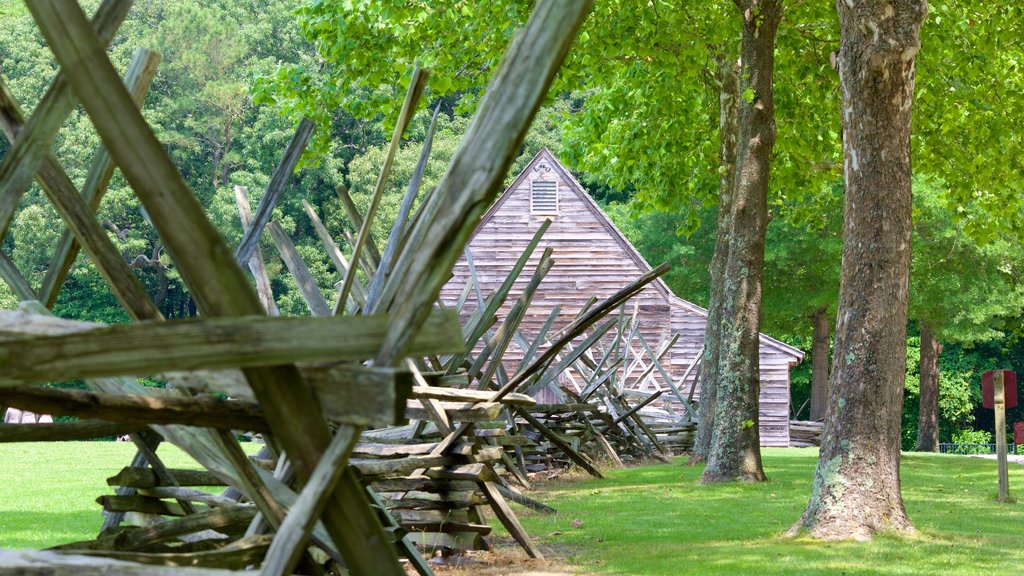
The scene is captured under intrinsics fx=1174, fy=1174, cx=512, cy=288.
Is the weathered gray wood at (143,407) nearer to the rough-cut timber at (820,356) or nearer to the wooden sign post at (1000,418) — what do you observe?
the wooden sign post at (1000,418)

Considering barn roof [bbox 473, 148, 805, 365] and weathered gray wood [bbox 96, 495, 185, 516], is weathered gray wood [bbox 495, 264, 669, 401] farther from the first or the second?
barn roof [bbox 473, 148, 805, 365]

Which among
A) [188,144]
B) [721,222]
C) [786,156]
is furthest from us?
[188,144]

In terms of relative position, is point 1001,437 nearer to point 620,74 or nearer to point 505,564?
point 505,564

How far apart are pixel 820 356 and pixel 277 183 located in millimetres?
28450

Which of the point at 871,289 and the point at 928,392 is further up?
the point at 928,392

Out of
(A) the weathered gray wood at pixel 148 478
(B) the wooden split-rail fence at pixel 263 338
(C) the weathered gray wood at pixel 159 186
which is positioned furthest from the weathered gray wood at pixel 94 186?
(C) the weathered gray wood at pixel 159 186

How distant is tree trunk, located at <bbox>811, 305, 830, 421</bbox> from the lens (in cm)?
3250

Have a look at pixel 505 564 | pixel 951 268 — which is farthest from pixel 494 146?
pixel 951 268

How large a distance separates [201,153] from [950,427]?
3180 centimetres

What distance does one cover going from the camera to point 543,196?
98.3ft

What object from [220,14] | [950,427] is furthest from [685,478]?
[220,14]

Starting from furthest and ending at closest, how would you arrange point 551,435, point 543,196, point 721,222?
point 543,196 → point 721,222 → point 551,435

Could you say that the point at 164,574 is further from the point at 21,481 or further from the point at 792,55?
the point at 792,55

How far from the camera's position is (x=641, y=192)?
70.2ft
